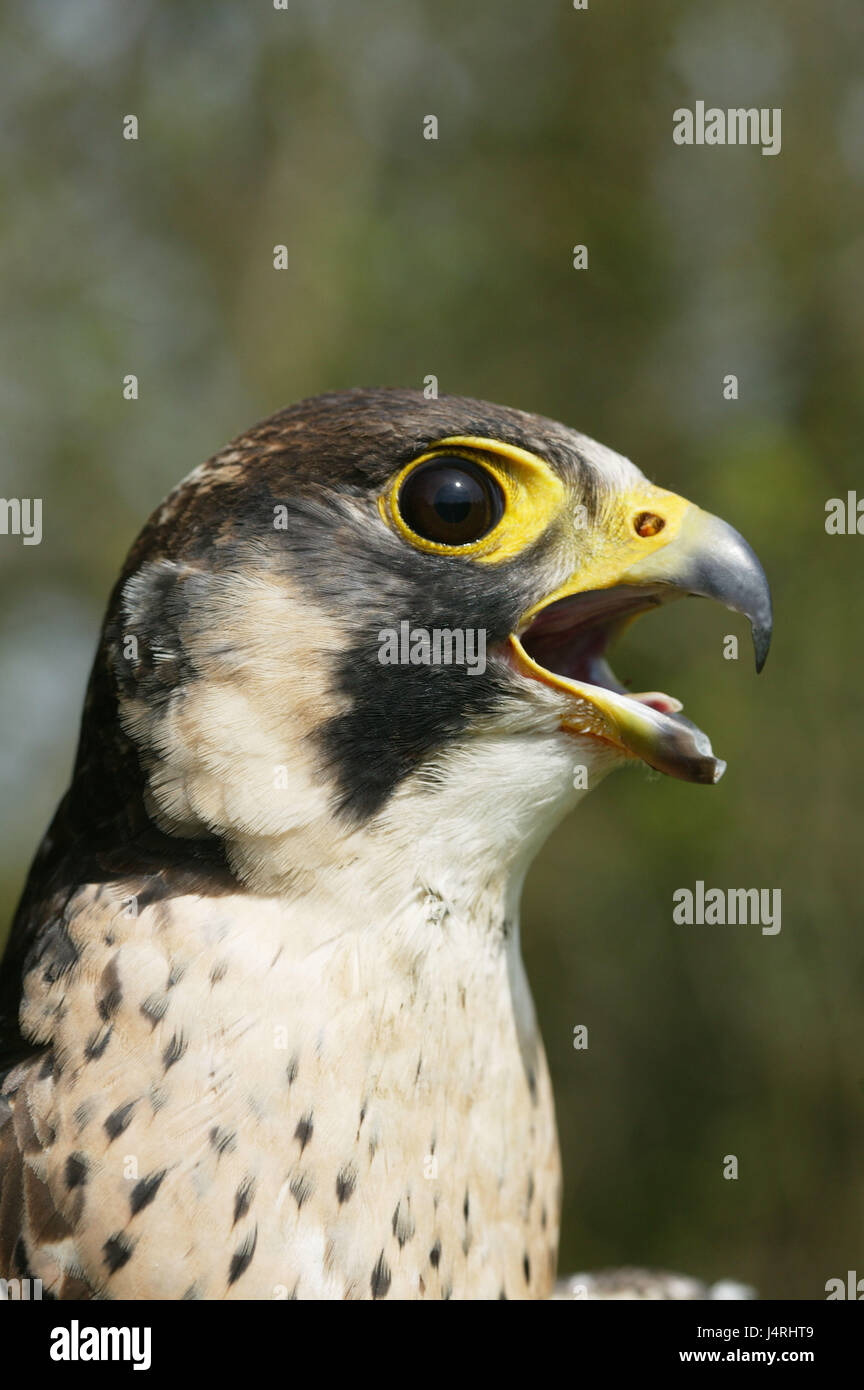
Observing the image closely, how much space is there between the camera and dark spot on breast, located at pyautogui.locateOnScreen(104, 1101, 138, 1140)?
1770mm

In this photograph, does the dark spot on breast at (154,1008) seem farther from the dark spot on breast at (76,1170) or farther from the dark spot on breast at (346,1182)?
the dark spot on breast at (346,1182)

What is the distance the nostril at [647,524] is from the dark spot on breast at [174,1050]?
1.18 m

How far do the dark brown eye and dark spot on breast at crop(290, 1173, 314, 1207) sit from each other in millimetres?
1081

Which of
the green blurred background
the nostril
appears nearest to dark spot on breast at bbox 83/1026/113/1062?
the nostril

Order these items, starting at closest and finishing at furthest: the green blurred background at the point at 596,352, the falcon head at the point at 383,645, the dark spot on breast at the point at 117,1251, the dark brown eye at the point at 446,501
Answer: the dark spot on breast at the point at 117,1251
the falcon head at the point at 383,645
the dark brown eye at the point at 446,501
the green blurred background at the point at 596,352

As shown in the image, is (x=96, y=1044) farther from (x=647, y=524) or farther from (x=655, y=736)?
(x=647, y=524)

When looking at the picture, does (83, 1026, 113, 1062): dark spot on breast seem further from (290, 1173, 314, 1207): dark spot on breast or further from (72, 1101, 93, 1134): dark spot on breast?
(290, 1173, 314, 1207): dark spot on breast

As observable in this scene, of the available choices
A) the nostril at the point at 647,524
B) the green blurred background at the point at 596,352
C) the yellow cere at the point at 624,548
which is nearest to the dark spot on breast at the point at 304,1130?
the yellow cere at the point at 624,548

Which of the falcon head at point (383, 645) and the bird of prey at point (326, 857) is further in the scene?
the falcon head at point (383, 645)

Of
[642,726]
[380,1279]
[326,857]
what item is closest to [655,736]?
[642,726]

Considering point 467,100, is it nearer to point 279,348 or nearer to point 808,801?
point 279,348

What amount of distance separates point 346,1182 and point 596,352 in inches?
248

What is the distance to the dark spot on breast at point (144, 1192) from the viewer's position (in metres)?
1.74

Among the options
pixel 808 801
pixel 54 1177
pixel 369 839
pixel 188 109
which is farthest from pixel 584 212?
pixel 54 1177
